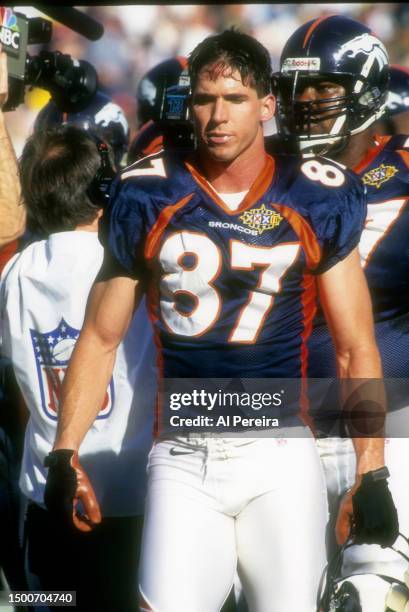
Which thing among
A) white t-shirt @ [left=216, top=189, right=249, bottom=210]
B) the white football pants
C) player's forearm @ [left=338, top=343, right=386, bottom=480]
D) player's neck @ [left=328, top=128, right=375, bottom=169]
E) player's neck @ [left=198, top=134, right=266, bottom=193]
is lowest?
the white football pants

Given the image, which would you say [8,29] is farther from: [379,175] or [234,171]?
[379,175]

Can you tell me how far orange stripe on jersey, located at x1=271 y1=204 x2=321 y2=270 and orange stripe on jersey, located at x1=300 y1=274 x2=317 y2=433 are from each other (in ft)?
0.12

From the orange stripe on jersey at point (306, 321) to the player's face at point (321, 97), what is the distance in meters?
0.49

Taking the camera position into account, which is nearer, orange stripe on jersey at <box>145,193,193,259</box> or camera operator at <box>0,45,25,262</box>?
orange stripe on jersey at <box>145,193,193,259</box>

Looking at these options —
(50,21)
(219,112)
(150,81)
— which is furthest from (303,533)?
(150,81)

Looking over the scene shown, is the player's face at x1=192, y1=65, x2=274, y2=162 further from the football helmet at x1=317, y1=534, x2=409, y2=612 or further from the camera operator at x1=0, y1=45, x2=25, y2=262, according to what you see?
the football helmet at x1=317, y1=534, x2=409, y2=612

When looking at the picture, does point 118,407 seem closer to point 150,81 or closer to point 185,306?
point 185,306

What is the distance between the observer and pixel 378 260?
212 centimetres

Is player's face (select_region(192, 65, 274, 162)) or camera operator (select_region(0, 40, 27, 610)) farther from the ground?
player's face (select_region(192, 65, 274, 162))

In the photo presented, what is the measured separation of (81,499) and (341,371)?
0.53 metres

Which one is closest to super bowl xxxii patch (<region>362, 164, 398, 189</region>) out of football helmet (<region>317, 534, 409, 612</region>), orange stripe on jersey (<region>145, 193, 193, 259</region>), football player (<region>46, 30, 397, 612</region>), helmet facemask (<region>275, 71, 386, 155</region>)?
helmet facemask (<region>275, 71, 386, 155</region>)

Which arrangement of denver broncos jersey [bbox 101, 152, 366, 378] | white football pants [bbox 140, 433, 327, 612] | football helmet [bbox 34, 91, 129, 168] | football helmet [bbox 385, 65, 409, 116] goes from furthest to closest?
football helmet [bbox 34, 91, 129, 168] → football helmet [bbox 385, 65, 409, 116] → denver broncos jersey [bbox 101, 152, 366, 378] → white football pants [bbox 140, 433, 327, 612]

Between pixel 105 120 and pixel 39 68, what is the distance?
620 millimetres

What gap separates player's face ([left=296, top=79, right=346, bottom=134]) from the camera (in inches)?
87.9
